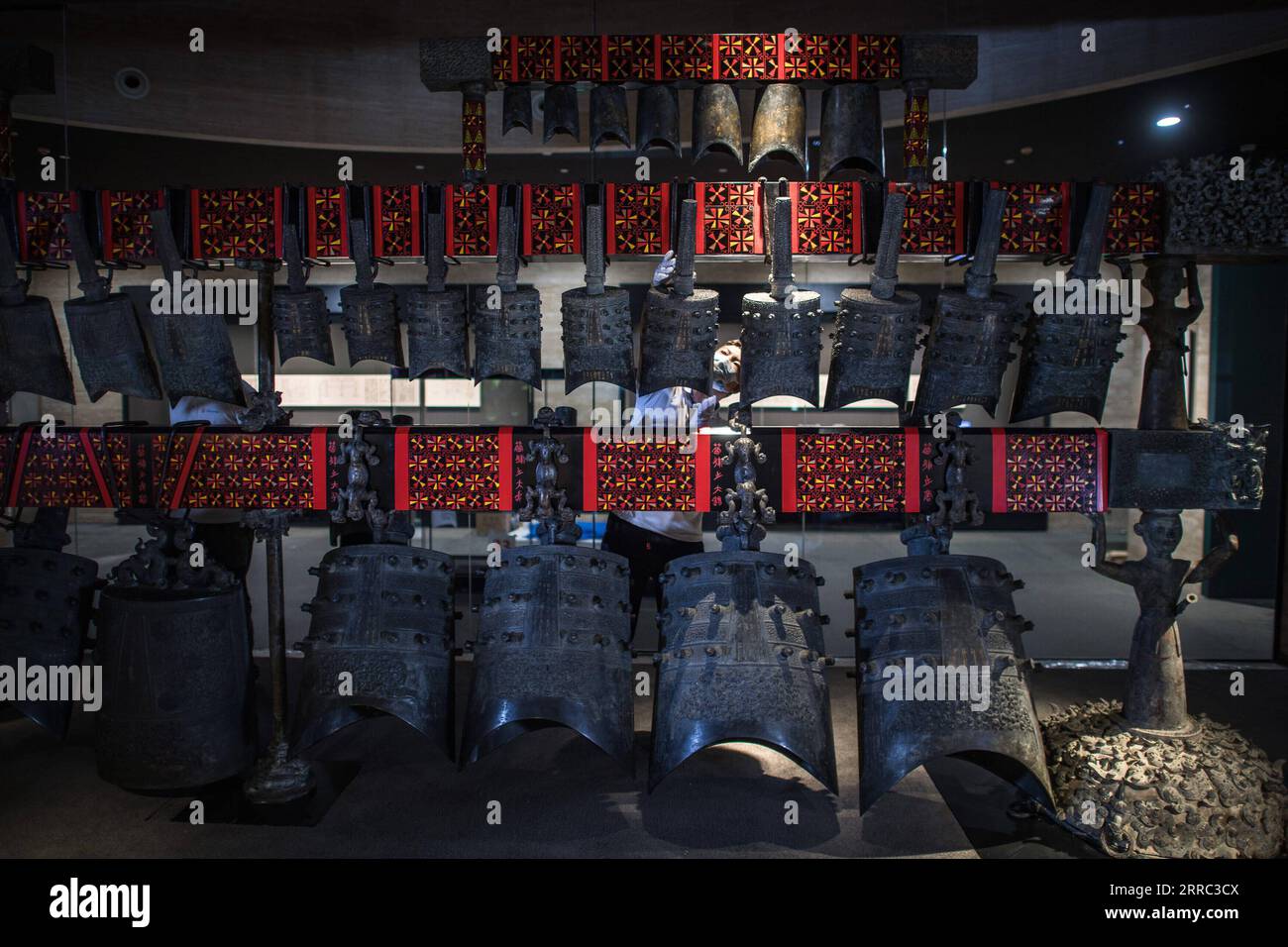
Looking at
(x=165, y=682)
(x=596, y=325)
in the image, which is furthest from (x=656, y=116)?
(x=165, y=682)

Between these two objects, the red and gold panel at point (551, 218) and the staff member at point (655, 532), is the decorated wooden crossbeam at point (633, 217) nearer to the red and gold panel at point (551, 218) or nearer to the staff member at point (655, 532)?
the red and gold panel at point (551, 218)

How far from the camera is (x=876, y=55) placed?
3602 millimetres

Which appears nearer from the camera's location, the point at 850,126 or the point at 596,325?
the point at 596,325

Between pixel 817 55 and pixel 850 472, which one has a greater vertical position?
pixel 817 55

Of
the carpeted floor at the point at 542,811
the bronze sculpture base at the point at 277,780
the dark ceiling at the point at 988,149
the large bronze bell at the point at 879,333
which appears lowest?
the carpeted floor at the point at 542,811

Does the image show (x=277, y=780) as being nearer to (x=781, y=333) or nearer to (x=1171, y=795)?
(x=781, y=333)

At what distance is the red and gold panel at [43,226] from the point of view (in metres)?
3.69

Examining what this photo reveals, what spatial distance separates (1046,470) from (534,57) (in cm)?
282

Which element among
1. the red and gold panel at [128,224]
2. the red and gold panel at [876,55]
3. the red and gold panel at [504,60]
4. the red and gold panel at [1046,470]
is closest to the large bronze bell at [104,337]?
the red and gold panel at [128,224]

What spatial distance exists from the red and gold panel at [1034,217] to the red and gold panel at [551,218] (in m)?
1.81

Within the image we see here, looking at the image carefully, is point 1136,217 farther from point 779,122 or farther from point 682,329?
point 682,329

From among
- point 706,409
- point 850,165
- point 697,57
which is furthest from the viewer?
point 706,409

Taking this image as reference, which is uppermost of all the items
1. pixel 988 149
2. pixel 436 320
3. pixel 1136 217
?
pixel 988 149

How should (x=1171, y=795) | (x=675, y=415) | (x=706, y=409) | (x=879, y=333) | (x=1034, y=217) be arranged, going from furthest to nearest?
(x=706, y=409)
(x=675, y=415)
(x=1034, y=217)
(x=879, y=333)
(x=1171, y=795)
